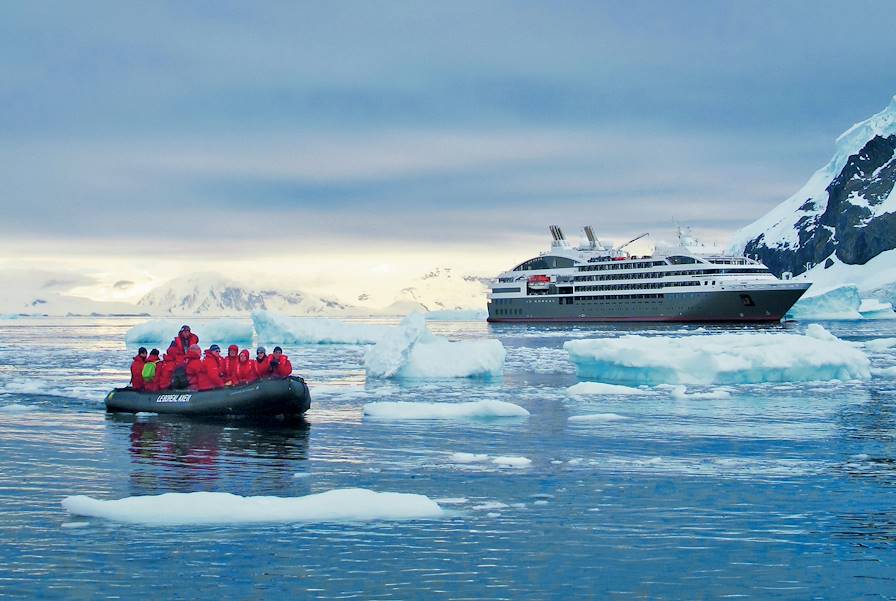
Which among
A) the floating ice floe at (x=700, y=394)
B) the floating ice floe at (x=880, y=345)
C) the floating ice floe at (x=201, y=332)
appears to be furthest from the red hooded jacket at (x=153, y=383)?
the floating ice floe at (x=201, y=332)

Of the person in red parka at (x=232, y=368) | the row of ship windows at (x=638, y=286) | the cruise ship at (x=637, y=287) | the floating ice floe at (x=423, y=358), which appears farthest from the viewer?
the row of ship windows at (x=638, y=286)

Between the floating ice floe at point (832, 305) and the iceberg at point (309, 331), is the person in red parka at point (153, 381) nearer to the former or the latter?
the iceberg at point (309, 331)

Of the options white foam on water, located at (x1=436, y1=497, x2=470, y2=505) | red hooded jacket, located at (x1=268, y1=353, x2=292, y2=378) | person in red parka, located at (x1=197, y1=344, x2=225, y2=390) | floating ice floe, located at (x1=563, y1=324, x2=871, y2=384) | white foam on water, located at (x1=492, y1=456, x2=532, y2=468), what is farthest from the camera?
floating ice floe, located at (x1=563, y1=324, x2=871, y2=384)

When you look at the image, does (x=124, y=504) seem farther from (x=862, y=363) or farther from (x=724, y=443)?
Answer: (x=862, y=363)

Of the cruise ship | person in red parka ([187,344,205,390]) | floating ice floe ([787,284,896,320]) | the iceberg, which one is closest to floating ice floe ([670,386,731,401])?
person in red parka ([187,344,205,390])

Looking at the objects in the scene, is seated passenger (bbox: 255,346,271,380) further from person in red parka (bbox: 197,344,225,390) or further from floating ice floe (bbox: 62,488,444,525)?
floating ice floe (bbox: 62,488,444,525)

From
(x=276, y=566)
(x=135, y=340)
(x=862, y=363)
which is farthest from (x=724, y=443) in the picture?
(x=135, y=340)

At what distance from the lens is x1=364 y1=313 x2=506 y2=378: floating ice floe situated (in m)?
38.4

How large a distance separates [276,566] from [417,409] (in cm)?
1493

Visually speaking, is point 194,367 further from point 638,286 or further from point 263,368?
point 638,286

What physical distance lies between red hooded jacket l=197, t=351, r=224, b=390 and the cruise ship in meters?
79.9

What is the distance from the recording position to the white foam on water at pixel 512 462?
18.5 meters

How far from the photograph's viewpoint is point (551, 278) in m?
125

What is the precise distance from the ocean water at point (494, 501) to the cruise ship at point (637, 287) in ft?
241
